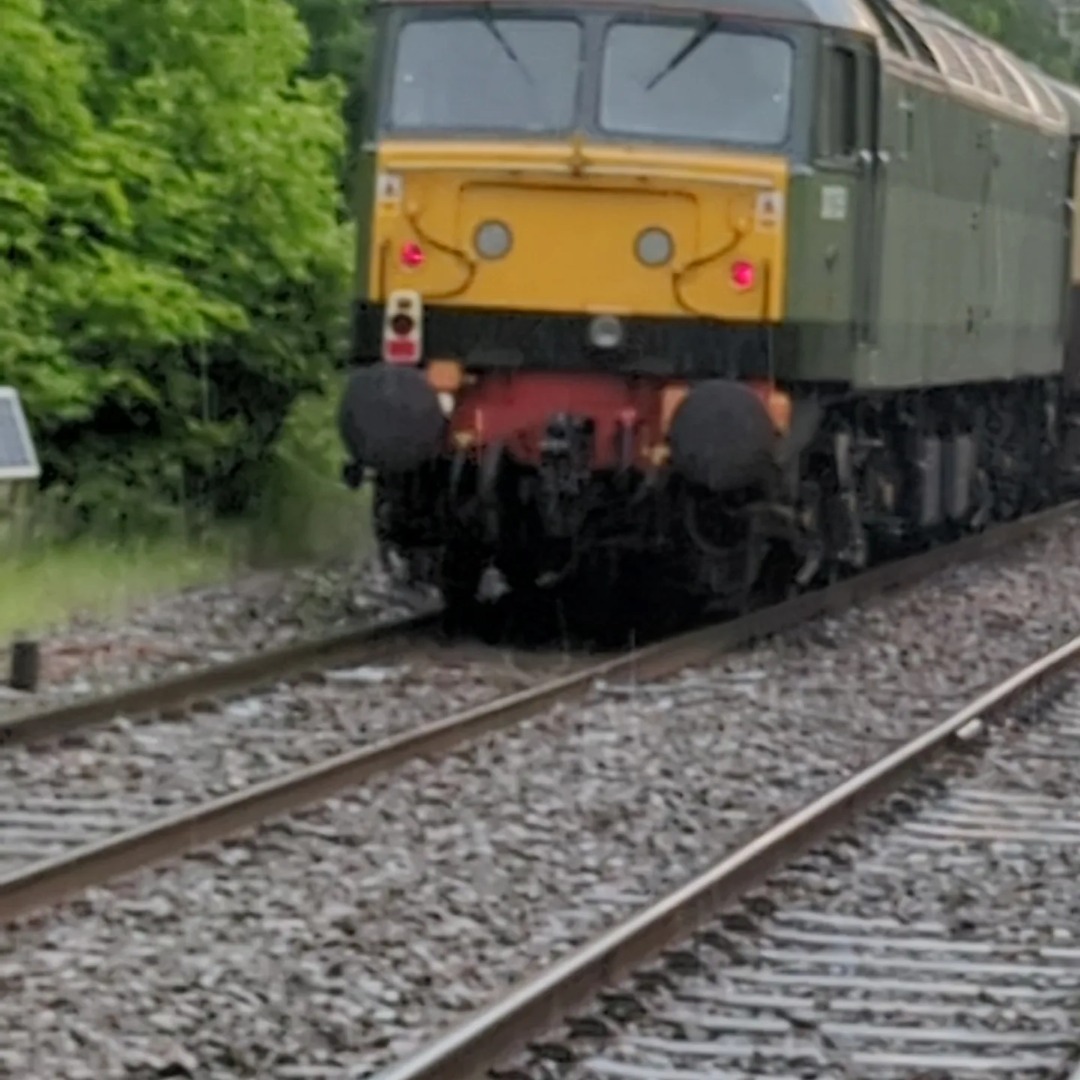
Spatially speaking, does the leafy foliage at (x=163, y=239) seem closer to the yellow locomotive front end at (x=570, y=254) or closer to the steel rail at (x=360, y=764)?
the yellow locomotive front end at (x=570, y=254)

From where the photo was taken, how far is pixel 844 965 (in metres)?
8.39

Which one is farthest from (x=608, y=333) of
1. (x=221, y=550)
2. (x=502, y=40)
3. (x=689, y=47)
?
(x=221, y=550)

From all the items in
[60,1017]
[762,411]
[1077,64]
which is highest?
[1077,64]

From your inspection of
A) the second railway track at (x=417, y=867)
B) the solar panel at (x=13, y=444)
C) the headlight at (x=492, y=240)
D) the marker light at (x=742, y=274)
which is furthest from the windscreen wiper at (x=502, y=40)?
the solar panel at (x=13, y=444)

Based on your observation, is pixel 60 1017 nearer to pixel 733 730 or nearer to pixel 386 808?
pixel 386 808

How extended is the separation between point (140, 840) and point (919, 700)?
5156 mm

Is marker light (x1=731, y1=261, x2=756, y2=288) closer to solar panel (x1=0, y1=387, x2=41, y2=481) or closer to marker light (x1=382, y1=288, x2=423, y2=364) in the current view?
marker light (x1=382, y1=288, x2=423, y2=364)

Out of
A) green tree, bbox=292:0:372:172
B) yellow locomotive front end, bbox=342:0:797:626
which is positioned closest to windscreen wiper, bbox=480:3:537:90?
yellow locomotive front end, bbox=342:0:797:626

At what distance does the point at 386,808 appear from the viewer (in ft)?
34.2

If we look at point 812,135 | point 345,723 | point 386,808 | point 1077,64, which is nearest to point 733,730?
point 345,723

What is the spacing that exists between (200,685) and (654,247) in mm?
Answer: 3234

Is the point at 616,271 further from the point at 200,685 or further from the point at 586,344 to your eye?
the point at 200,685

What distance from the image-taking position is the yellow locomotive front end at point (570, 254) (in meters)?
14.7

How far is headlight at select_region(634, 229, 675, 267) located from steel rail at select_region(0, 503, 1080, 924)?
1744mm
